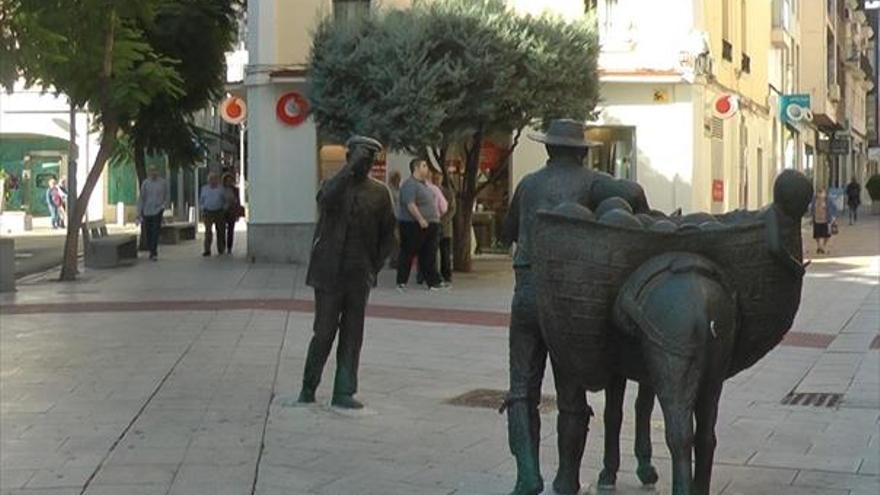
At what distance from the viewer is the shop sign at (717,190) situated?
2761 centimetres

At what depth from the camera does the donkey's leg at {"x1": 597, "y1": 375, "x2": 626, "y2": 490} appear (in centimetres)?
642

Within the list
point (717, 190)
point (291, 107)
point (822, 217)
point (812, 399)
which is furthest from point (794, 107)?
point (812, 399)

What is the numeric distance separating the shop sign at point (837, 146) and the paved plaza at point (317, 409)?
1745 inches

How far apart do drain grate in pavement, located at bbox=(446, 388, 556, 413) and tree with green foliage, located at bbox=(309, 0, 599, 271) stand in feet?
29.3

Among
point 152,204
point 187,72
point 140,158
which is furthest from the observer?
point 140,158

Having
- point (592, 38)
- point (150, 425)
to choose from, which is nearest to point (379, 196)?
point (150, 425)

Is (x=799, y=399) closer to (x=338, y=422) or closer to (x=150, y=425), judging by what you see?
(x=338, y=422)

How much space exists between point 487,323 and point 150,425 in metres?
6.38

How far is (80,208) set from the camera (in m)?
21.3

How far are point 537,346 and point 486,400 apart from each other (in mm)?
3347

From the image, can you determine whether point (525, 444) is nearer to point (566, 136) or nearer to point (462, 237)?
Answer: point (566, 136)

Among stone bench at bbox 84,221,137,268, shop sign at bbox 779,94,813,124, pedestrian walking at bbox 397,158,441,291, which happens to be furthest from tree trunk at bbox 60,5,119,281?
shop sign at bbox 779,94,813,124

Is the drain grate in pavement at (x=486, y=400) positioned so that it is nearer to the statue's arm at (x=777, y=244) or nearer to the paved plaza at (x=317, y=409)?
the paved plaza at (x=317, y=409)

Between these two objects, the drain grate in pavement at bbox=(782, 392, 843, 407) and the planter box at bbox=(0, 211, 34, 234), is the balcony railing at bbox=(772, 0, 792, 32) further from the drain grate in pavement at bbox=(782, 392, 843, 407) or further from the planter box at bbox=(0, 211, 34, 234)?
the drain grate in pavement at bbox=(782, 392, 843, 407)
